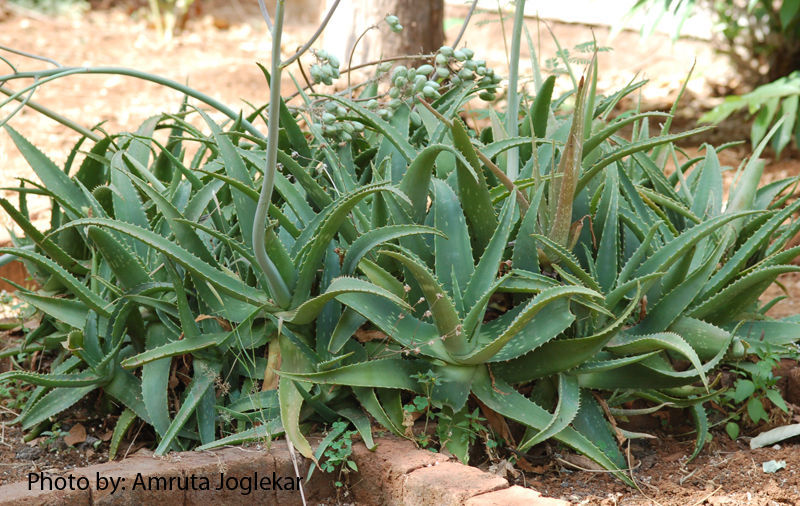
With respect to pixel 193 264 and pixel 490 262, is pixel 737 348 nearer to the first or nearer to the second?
pixel 490 262

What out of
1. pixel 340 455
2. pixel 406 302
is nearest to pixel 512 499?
pixel 340 455

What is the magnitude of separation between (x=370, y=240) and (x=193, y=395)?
55cm

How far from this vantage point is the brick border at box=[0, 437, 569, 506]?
159cm

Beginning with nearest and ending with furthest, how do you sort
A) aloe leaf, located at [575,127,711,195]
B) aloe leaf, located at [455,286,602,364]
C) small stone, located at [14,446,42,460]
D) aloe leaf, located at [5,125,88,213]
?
1. aloe leaf, located at [455,286,602,364]
2. aloe leaf, located at [575,127,711,195]
3. small stone, located at [14,446,42,460]
4. aloe leaf, located at [5,125,88,213]

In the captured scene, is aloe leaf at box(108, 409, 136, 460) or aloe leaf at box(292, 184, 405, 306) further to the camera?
aloe leaf at box(108, 409, 136, 460)

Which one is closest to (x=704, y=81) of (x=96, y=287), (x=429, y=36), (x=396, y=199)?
(x=429, y=36)

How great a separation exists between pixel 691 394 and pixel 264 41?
6496 mm

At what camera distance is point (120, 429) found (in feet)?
6.39

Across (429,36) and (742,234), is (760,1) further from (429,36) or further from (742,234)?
(742,234)

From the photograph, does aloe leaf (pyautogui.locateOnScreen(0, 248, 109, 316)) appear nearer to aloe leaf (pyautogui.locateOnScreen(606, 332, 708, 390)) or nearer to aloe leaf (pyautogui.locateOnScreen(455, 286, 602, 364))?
aloe leaf (pyautogui.locateOnScreen(455, 286, 602, 364))

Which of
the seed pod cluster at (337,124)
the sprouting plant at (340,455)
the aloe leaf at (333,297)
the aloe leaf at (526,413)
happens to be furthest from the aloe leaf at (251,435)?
the seed pod cluster at (337,124)

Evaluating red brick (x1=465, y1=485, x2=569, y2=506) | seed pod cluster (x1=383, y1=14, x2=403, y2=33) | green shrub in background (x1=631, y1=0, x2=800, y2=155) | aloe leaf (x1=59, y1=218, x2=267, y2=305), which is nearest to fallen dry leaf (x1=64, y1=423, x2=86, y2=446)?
aloe leaf (x1=59, y1=218, x2=267, y2=305)

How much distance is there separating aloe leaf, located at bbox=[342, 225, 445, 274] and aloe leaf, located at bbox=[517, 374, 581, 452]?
1.47 ft

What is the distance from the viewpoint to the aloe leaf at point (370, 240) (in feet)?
5.80
